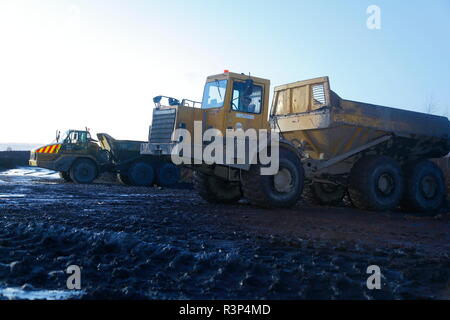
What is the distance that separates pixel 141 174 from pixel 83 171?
209 cm

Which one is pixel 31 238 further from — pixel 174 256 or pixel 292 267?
pixel 292 267

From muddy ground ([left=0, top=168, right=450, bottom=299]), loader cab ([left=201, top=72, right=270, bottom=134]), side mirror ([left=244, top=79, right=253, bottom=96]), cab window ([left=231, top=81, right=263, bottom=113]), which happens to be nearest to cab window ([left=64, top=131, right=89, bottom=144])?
loader cab ([left=201, top=72, right=270, bottom=134])

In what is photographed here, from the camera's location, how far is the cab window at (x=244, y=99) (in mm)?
9117

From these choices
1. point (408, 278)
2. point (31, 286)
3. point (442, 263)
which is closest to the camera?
point (31, 286)

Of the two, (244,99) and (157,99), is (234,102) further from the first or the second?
(157,99)

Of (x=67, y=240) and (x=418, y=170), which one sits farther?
(x=418, y=170)

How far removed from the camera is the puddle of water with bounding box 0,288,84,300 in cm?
337

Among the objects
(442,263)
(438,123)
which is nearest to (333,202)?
(438,123)

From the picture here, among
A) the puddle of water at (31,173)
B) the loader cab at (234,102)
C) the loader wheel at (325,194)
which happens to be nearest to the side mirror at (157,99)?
the loader cab at (234,102)

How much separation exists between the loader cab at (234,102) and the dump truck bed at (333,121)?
3.11ft

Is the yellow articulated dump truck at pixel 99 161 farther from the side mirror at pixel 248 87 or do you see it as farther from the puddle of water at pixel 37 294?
the puddle of water at pixel 37 294

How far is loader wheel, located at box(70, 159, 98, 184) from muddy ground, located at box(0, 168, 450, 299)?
9.00 m
